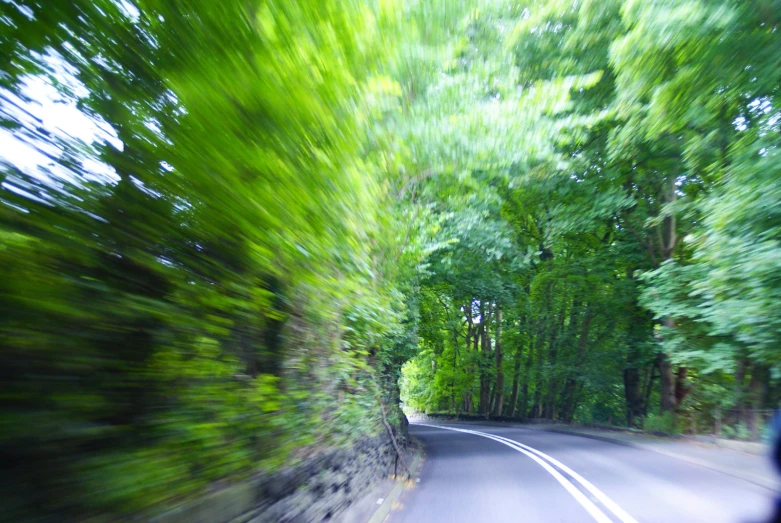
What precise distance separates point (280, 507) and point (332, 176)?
112 inches

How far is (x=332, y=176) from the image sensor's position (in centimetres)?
408

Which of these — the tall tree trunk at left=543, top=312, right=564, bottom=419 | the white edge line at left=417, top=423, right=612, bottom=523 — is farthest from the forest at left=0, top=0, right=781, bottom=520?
the tall tree trunk at left=543, top=312, right=564, bottom=419

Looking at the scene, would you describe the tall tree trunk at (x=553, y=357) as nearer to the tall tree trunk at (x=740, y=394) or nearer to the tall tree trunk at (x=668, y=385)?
the tall tree trunk at (x=668, y=385)

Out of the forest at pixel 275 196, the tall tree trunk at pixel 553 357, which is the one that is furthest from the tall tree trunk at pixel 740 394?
the tall tree trunk at pixel 553 357

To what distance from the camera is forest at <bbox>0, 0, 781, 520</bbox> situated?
2.00 meters

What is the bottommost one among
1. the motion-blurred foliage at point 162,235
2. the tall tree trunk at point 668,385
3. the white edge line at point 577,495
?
the white edge line at point 577,495

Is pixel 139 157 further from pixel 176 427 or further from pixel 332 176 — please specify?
pixel 332 176

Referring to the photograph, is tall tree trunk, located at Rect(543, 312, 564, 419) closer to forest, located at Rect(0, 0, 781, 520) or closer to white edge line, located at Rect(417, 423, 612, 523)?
forest, located at Rect(0, 0, 781, 520)

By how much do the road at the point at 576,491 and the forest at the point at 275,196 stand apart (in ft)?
5.75

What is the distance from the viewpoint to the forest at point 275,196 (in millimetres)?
1995

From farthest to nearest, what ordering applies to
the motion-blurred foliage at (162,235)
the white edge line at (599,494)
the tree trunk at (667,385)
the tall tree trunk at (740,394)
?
the tree trunk at (667,385) → the tall tree trunk at (740,394) → the white edge line at (599,494) → the motion-blurred foliage at (162,235)

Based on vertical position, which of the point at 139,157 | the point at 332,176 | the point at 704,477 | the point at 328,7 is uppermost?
the point at 328,7

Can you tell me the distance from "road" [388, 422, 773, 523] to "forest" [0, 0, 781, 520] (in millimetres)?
1753

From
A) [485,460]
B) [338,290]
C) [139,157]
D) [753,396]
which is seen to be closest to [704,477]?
[485,460]
